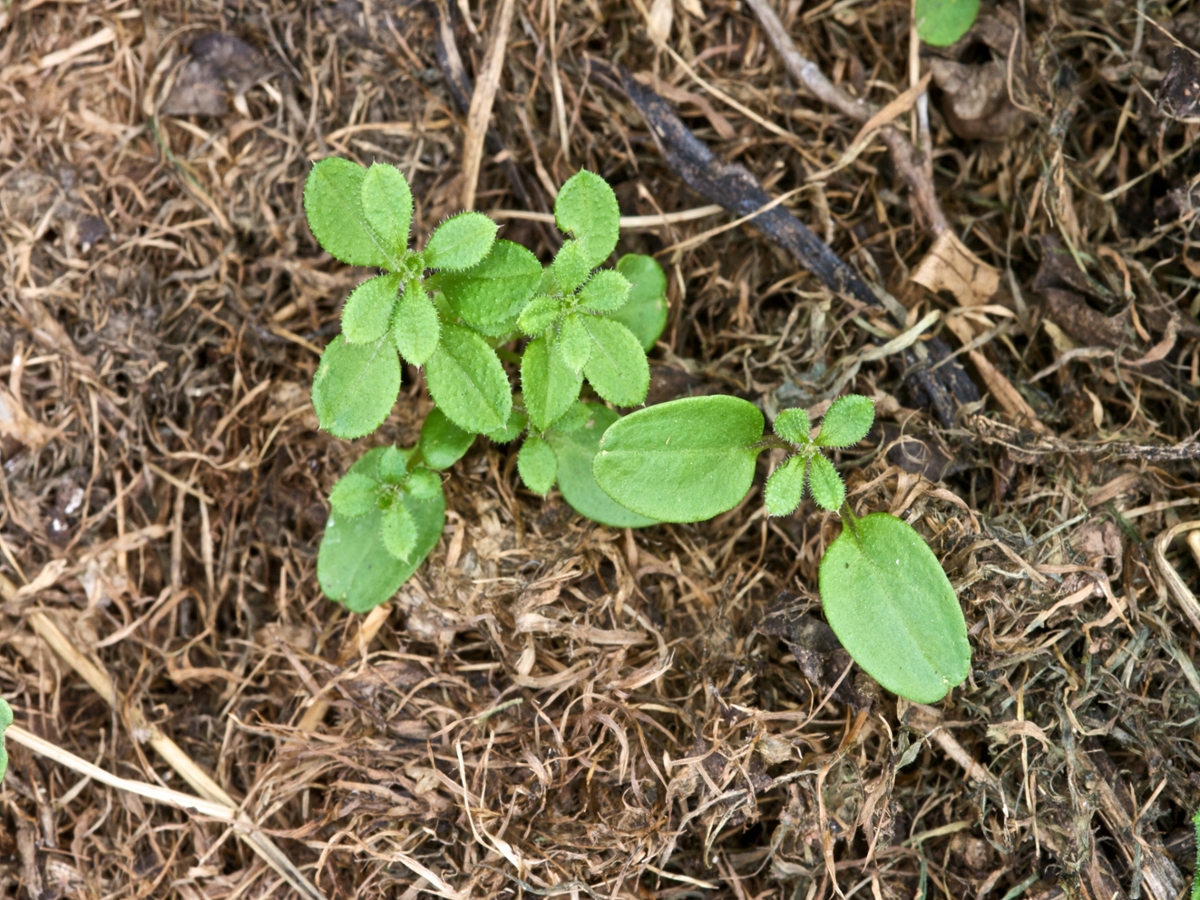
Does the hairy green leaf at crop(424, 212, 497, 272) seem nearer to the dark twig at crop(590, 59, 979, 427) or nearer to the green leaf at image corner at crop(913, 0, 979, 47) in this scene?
the dark twig at crop(590, 59, 979, 427)

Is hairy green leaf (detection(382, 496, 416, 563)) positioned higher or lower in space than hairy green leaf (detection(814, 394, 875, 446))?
lower

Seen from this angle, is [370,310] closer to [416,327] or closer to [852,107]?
[416,327]

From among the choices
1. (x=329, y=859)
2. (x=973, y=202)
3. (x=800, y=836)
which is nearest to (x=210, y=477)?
(x=329, y=859)

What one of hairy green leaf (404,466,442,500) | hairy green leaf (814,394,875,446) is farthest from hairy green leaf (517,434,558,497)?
hairy green leaf (814,394,875,446)

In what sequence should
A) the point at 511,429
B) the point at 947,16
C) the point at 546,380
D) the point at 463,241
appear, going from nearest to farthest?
the point at 463,241 < the point at 546,380 < the point at 511,429 < the point at 947,16

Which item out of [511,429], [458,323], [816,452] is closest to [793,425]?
[816,452]

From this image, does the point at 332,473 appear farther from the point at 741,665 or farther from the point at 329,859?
the point at 741,665
